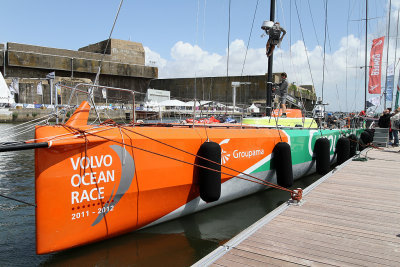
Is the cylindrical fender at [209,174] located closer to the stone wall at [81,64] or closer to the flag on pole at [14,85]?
the flag on pole at [14,85]

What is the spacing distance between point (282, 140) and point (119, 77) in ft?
117

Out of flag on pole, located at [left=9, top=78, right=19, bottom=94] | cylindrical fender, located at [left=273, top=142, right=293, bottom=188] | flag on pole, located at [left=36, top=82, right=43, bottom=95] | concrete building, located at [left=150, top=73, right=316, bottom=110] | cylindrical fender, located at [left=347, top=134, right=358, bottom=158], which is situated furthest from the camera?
concrete building, located at [left=150, top=73, right=316, bottom=110]

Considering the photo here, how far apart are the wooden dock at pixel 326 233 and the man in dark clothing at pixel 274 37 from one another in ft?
12.7

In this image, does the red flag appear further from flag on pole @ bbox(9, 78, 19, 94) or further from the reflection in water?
flag on pole @ bbox(9, 78, 19, 94)

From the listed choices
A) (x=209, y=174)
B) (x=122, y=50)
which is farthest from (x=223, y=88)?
(x=209, y=174)

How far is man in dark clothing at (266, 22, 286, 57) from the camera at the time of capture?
739 centimetres

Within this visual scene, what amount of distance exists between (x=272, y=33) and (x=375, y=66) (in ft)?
43.6

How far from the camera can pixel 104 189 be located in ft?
11.1

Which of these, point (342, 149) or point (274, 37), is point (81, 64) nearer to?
point (274, 37)

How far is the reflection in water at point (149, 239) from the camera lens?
3.38m

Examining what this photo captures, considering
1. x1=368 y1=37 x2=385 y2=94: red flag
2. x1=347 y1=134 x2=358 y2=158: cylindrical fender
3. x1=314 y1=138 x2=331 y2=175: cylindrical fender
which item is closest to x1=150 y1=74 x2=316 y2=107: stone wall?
x1=368 y1=37 x2=385 y2=94: red flag

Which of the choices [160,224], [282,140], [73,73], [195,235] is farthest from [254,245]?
[73,73]

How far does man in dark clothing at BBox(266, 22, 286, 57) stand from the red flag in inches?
500

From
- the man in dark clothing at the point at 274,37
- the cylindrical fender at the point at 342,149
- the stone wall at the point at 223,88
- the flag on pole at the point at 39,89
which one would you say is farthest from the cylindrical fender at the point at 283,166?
the stone wall at the point at 223,88
